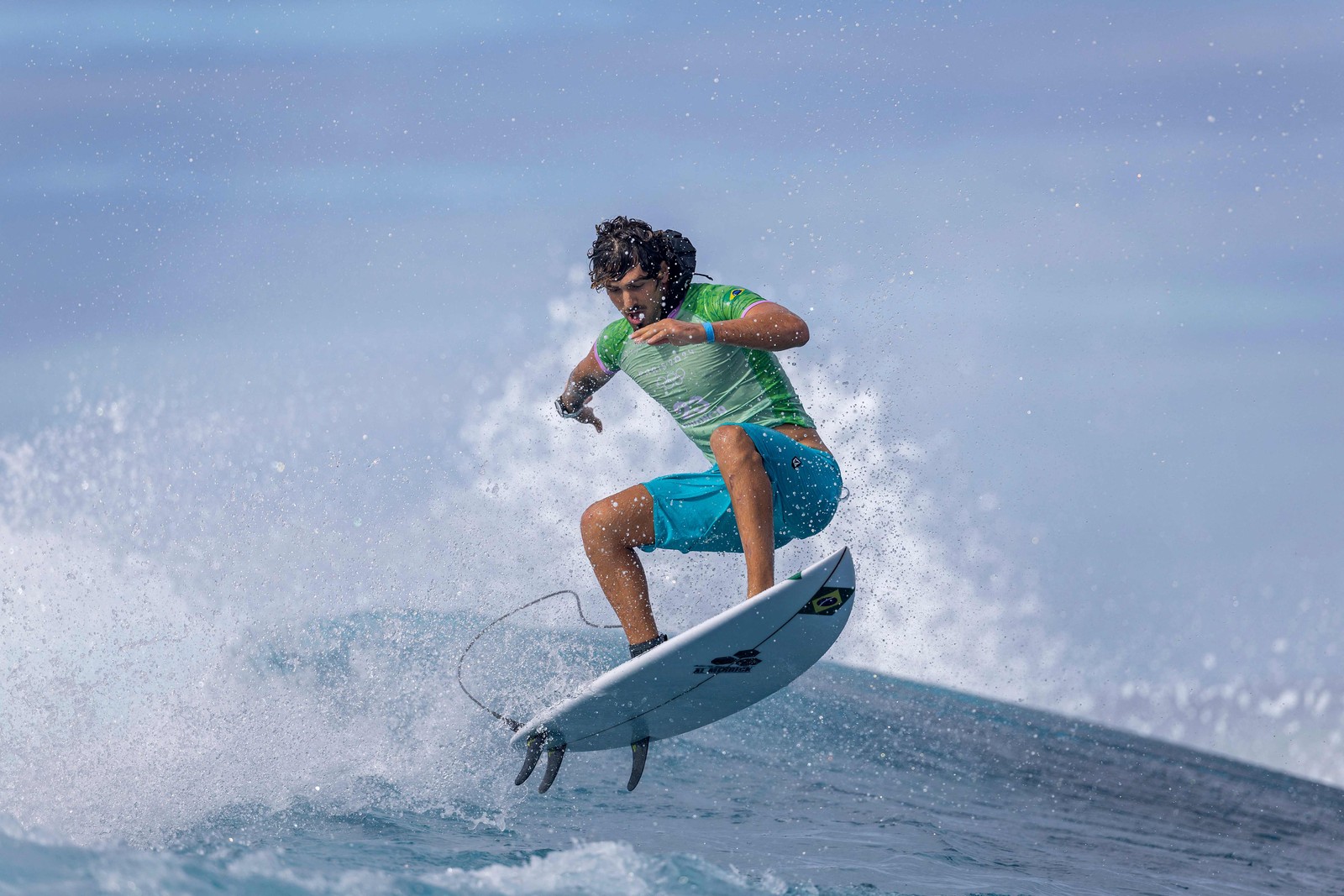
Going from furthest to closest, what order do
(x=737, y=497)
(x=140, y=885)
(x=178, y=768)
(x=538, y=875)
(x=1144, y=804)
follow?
1. (x=1144, y=804)
2. (x=178, y=768)
3. (x=538, y=875)
4. (x=737, y=497)
5. (x=140, y=885)

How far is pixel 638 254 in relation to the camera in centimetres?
535

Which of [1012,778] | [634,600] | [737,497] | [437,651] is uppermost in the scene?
[737,497]

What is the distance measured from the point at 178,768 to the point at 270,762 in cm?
59

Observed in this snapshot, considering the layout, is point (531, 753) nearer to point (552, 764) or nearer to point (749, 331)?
point (552, 764)

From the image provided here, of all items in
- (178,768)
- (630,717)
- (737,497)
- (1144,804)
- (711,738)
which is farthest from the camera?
(1144,804)

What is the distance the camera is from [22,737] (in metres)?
6.97

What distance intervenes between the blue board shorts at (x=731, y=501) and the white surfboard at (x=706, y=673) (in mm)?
328

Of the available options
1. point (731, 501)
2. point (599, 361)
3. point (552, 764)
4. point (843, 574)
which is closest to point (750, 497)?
point (731, 501)

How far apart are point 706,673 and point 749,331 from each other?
1.82 meters

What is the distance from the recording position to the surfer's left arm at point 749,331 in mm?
4840

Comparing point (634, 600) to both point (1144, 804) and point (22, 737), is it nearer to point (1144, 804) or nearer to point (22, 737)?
point (22, 737)

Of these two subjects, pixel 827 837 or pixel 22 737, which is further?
pixel 827 837


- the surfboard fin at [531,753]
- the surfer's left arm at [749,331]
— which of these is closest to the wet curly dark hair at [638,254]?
the surfer's left arm at [749,331]

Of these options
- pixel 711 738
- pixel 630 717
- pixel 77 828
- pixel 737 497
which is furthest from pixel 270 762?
pixel 711 738
